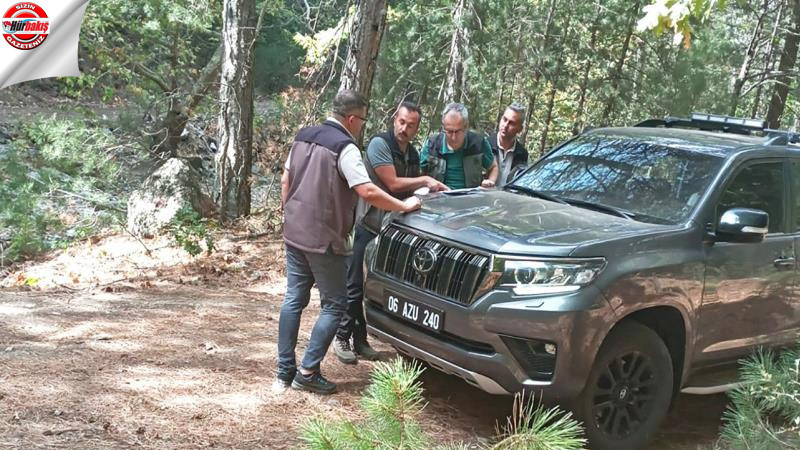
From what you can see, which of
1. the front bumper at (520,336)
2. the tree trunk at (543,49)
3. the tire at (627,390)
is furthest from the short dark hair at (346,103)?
the tree trunk at (543,49)

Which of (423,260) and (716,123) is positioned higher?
(716,123)

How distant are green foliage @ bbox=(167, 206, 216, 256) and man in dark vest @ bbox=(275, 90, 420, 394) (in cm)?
472

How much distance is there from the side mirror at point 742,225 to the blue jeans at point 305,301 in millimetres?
2408

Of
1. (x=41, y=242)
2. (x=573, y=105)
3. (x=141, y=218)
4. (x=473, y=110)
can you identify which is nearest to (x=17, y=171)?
(x=41, y=242)

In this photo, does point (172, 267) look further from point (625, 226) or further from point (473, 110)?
point (473, 110)

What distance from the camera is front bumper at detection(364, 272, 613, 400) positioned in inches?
152

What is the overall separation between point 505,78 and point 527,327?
13668mm

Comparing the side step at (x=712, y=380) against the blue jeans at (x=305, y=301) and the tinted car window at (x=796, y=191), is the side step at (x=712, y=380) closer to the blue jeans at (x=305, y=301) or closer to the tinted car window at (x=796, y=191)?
the tinted car window at (x=796, y=191)

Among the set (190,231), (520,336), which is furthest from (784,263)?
(190,231)

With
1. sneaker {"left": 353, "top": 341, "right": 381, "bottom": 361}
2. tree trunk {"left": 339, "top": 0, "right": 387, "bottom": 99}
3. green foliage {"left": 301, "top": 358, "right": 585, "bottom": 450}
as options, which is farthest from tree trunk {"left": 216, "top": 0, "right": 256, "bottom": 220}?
green foliage {"left": 301, "top": 358, "right": 585, "bottom": 450}

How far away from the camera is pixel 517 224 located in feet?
14.4

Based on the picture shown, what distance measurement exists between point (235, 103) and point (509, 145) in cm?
528

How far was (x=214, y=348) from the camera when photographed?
18.7 feet

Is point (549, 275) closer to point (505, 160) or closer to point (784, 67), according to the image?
point (505, 160)
